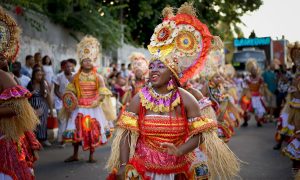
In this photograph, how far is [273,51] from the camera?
3866cm

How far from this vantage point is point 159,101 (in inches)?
166

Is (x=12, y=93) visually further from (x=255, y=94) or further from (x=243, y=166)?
(x=255, y=94)

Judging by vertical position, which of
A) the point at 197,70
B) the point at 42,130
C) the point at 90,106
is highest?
the point at 197,70

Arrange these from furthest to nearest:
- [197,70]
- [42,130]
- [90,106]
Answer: [42,130], [90,106], [197,70]

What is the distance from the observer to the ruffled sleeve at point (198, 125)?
4.11 metres

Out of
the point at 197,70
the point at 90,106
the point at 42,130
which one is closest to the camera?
the point at 197,70

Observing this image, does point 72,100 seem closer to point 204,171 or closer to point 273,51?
point 204,171

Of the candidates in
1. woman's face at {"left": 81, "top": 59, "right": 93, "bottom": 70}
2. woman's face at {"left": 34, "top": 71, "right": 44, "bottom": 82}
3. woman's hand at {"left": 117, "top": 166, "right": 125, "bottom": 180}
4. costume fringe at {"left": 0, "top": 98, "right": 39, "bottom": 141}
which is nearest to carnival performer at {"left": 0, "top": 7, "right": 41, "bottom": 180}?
costume fringe at {"left": 0, "top": 98, "right": 39, "bottom": 141}

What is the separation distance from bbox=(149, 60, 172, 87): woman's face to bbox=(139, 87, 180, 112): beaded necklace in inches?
4.0

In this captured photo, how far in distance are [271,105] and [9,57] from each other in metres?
13.6

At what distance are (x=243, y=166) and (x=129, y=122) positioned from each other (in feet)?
16.1

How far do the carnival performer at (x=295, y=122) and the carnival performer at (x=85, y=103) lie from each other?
3359 millimetres

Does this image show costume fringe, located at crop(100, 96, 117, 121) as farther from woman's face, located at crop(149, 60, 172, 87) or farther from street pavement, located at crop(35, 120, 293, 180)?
woman's face, located at crop(149, 60, 172, 87)

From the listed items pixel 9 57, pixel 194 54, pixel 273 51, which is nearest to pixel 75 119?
pixel 9 57
